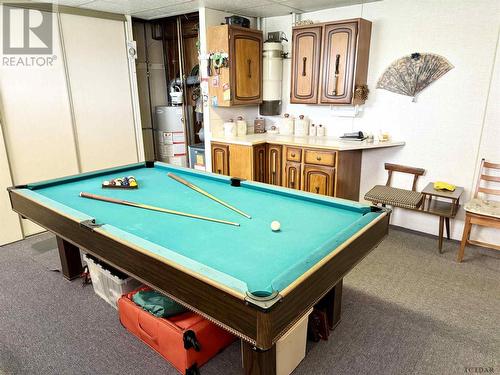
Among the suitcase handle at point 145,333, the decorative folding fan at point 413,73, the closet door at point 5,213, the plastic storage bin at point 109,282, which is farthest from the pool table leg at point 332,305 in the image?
the closet door at point 5,213

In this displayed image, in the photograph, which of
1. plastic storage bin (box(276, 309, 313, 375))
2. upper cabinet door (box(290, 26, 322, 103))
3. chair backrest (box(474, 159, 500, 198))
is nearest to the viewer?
plastic storage bin (box(276, 309, 313, 375))

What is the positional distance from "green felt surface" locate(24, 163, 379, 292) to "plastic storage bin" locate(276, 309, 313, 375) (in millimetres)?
422

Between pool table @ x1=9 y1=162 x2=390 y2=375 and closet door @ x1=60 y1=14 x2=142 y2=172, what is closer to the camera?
pool table @ x1=9 y1=162 x2=390 y2=375

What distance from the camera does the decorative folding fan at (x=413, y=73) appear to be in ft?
11.1

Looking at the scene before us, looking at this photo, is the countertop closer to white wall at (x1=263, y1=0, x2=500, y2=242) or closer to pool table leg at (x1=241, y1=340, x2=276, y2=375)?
white wall at (x1=263, y1=0, x2=500, y2=242)

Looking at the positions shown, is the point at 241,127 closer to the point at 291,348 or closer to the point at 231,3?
the point at 231,3

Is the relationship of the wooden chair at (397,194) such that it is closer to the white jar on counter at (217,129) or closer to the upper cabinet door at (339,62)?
the upper cabinet door at (339,62)

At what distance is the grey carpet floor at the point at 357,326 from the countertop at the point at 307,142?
3.79ft

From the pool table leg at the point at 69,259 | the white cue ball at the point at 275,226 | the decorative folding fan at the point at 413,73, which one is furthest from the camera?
the decorative folding fan at the point at 413,73

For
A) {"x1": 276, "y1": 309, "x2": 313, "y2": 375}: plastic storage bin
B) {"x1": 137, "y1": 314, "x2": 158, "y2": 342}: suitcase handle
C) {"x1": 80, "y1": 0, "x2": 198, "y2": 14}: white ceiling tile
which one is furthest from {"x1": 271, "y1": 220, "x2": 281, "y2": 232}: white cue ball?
{"x1": 80, "y1": 0, "x2": 198, "y2": 14}: white ceiling tile

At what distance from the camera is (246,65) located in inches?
162

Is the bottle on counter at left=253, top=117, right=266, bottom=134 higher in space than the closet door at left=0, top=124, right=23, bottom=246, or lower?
higher

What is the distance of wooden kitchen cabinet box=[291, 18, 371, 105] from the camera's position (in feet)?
11.6

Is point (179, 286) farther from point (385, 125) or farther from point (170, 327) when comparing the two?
point (385, 125)
